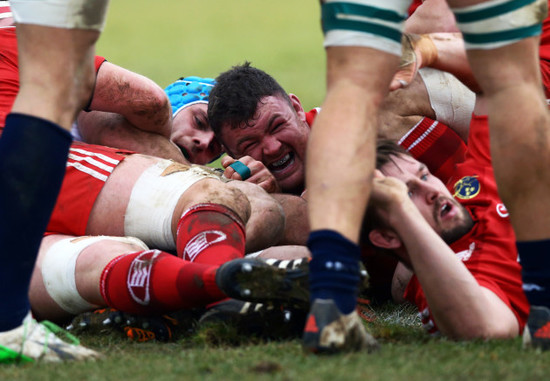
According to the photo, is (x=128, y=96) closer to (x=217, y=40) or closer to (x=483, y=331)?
(x=483, y=331)

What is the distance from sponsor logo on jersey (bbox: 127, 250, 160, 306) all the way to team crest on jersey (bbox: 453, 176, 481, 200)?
3.63ft

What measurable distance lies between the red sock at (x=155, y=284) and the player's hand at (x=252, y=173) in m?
1.09

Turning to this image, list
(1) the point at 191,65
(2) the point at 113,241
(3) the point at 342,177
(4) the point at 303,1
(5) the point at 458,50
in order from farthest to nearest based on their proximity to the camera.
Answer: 1. (4) the point at 303,1
2. (1) the point at 191,65
3. (5) the point at 458,50
4. (2) the point at 113,241
5. (3) the point at 342,177

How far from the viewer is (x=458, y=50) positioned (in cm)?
316

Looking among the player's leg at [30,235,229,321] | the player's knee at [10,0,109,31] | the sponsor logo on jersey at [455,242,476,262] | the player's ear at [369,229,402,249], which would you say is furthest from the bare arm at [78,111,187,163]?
the player's knee at [10,0,109,31]

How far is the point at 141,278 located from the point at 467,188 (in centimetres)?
121

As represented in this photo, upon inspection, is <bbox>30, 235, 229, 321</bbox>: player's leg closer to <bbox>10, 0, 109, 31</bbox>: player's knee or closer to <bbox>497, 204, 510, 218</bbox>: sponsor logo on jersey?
<bbox>10, 0, 109, 31</bbox>: player's knee

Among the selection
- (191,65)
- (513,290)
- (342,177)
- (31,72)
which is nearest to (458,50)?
(513,290)

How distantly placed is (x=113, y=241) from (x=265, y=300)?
798 millimetres

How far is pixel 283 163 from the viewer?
3.89 m

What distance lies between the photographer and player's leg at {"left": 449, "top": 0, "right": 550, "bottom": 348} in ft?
6.78

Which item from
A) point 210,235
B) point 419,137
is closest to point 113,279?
point 210,235

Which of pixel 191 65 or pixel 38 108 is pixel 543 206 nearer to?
pixel 38 108

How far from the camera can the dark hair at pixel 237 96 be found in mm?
3818
